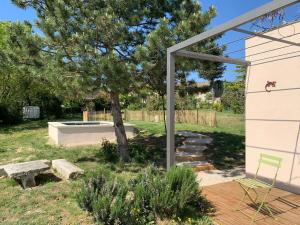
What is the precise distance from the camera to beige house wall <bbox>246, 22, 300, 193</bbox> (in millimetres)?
5676

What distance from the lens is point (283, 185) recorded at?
5.91m

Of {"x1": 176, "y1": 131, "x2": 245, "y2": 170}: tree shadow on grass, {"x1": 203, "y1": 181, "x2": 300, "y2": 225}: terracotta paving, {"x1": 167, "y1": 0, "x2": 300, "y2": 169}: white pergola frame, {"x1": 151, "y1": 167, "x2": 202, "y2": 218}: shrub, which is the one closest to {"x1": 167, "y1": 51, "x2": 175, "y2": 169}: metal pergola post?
{"x1": 167, "y1": 0, "x2": 300, "y2": 169}: white pergola frame

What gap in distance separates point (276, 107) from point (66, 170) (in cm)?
466

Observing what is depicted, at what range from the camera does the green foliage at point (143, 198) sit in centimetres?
406

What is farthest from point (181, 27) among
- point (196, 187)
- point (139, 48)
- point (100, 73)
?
point (196, 187)

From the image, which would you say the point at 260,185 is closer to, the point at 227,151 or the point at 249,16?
the point at 249,16

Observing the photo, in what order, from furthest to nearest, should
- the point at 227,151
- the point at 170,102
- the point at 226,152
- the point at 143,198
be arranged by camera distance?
the point at 227,151 < the point at 226,152 < the point at 170,102 < the point at 143,198

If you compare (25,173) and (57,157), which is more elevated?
(25,173)

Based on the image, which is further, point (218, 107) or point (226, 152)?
point (218, 107)

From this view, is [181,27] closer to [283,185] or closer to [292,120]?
[292,120]

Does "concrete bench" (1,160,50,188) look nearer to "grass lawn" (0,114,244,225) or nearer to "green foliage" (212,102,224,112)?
"grass lawn" (0,114,244,225)

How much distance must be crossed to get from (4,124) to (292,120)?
20.0m

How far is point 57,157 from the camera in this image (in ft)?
31.0

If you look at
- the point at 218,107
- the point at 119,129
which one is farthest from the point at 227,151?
the point at 218,107
